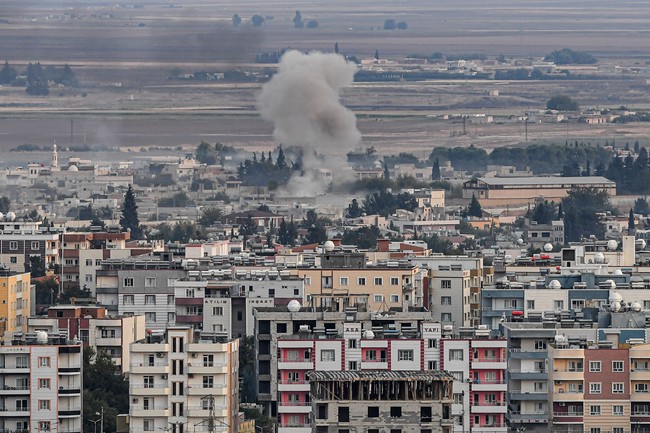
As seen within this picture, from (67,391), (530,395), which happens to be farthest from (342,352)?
(67,391)

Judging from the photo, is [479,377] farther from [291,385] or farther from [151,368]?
[151,368]

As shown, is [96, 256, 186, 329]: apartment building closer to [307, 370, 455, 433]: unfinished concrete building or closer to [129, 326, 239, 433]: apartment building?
[129, 326, 239, 433]: apartment building

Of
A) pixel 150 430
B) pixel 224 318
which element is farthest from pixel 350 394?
pixel 224 318

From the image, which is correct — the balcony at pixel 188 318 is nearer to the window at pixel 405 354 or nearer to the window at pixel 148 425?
the window at pixel 405 354

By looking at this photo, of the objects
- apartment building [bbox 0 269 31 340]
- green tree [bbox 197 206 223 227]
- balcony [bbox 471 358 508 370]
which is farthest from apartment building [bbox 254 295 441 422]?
green tree [bbox 197 206 223 227]

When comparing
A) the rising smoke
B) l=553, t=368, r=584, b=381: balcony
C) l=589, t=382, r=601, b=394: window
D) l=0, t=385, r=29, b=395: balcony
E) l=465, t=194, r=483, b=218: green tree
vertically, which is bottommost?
l=0, t=385, r=29, b=395: balcony
